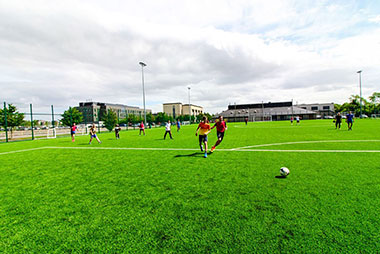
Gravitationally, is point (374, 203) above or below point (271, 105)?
below

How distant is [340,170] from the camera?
5.88 meters

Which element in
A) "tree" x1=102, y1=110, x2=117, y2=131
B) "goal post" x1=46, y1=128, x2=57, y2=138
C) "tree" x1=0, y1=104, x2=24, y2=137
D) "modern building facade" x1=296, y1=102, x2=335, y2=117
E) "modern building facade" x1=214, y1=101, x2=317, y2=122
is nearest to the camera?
"tree" x1=0, y1=104, x2=24, y2=137

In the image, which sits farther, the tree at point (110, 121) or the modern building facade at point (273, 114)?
the modern building facade at point (273, 114)

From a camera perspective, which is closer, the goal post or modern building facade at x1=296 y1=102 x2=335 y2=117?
the goal post

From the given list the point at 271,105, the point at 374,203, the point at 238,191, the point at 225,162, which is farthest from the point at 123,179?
the point at 271,105

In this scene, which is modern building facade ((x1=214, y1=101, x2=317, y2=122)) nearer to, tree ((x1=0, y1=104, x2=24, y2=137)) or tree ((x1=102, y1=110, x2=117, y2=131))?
tree ((x1=102, y1=110, x2=117, y2=131))

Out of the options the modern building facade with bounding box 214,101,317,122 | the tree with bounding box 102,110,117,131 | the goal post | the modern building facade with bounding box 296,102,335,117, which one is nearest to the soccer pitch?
the goal post

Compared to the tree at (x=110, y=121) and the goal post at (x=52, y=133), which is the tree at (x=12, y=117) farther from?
the tree at (x=110, y=121)

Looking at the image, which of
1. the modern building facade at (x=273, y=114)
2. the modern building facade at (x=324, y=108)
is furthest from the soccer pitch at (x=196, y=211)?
the modern building facade at (x=324, y=108)

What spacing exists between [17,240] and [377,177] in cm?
809

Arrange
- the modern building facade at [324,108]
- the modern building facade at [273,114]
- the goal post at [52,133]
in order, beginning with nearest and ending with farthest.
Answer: the goal post at [52,133]
the modern building facade at [273,114]
the modern building facade at [324,108]

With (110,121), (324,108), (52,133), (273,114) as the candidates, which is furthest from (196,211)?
(324,108)

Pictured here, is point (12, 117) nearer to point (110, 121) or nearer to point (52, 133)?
point (52, 133)

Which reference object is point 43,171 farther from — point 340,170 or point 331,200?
point 340,170
